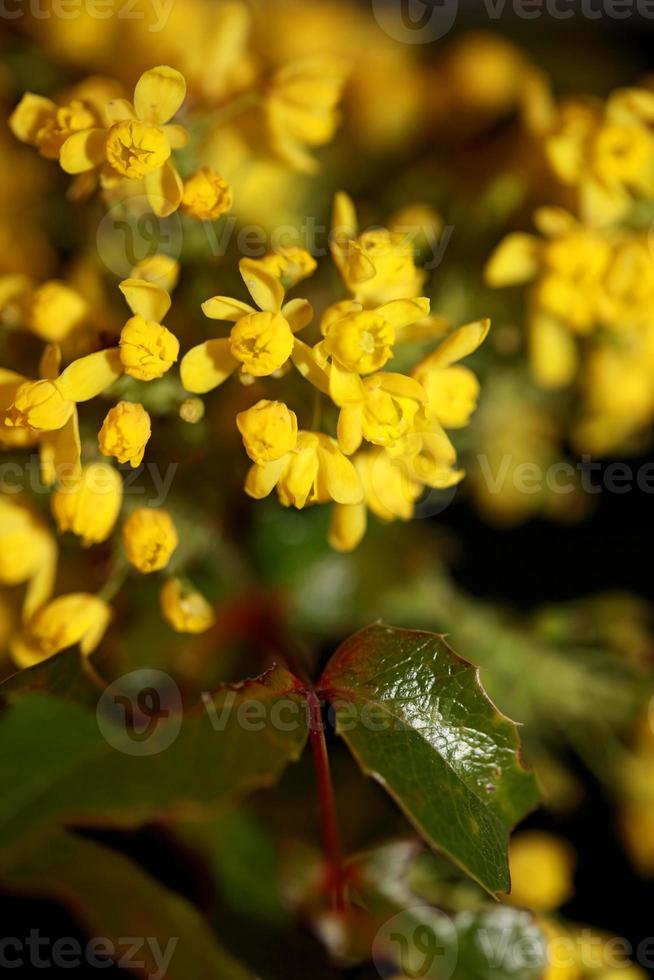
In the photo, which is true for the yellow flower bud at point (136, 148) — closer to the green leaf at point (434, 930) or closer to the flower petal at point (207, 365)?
the flower petal at point (207, 365)

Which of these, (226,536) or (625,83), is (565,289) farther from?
(625,83)

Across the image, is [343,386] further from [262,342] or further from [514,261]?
[514,261]

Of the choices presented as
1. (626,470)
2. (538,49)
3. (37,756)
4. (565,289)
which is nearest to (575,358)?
(565,289)

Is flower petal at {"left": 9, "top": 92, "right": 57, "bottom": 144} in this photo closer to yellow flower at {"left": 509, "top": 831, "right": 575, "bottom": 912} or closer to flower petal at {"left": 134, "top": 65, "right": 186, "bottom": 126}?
flower petal at {"left": 134, "top": 65, "right": 186, "bottom": 126}
